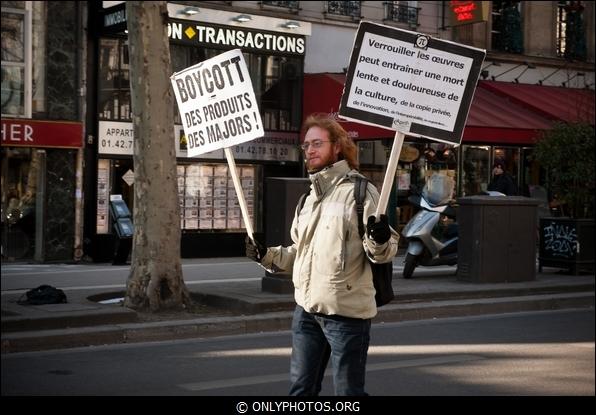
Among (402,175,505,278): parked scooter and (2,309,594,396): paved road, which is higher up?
(402,175,505,278): parked scooter

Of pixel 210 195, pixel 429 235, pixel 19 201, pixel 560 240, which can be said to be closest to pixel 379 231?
pixel 429 235

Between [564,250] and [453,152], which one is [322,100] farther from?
[564,250]

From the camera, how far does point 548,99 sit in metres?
23.5

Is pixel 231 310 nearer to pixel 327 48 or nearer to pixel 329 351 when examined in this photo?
pixel 329 351

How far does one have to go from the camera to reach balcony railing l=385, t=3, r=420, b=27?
22.2 metres

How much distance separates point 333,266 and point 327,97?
1521 centimetres

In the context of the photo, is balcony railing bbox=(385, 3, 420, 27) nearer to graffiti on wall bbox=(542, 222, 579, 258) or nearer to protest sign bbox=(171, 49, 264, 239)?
graffiti on wall bbox=(542, 222, 579, 258)

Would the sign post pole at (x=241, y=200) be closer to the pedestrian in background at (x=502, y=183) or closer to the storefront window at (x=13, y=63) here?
the pedestrian in background at (x=502, y=183)

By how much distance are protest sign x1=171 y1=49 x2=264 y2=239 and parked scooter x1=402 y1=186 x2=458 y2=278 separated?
25.7 ft

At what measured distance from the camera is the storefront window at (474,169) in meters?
22.3

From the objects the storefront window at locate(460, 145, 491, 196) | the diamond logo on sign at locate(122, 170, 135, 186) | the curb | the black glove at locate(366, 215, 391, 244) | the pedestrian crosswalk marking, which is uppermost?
the storefront window at locate(460, 145, 491, 196)

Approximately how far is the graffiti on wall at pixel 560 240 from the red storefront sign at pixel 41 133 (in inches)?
339

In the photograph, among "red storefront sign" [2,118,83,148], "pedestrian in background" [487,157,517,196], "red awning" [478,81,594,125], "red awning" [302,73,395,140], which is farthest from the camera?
"red awning" [478,81,594,125]

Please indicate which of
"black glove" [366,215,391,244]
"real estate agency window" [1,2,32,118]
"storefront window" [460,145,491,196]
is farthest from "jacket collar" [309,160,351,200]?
"storefront window" [460,145,491,196]
